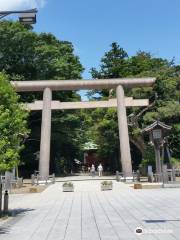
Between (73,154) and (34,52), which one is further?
(73,154)

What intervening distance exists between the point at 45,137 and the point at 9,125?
19.0 m

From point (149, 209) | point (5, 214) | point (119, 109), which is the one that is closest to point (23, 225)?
point (5, 214)

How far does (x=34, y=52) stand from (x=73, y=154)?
1913 centimetres

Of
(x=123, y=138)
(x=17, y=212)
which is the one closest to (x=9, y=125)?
(x=17, y=212)

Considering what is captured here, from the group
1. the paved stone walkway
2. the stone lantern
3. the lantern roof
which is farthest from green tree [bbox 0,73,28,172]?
the stone lantern

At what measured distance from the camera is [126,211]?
13.4 m

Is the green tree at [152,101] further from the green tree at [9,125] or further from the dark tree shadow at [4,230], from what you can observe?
the dark tree shadow at [4,230]

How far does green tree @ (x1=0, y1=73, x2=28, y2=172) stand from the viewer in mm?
12867

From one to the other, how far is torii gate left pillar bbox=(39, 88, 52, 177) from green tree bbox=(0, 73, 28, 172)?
17.4 metres

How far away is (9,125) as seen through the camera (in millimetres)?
13570

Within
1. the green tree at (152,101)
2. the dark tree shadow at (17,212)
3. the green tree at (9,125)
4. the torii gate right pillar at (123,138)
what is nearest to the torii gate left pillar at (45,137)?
the torii gate right pillar at (123,138)

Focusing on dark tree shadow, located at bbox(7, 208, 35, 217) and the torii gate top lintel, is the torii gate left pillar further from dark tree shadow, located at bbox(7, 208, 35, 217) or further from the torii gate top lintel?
dark tree shadow, located at bbox(7, 208, 35, 217)

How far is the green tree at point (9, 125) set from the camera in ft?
42.2

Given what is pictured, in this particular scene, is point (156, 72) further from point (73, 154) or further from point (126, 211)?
point (126, 211)
